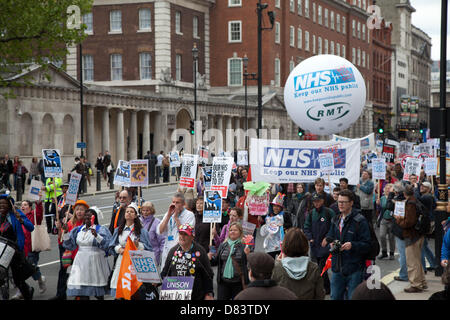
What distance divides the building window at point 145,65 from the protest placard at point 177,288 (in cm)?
5118

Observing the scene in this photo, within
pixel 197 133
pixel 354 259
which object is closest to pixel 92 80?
pixel 197 133

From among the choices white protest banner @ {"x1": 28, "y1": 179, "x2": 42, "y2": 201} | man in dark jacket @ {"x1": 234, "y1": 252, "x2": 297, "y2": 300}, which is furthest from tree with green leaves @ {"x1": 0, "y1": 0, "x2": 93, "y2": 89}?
man in dark jacket @ {"x1": 234, "y1": 252, "x2": 297, "y2": 300}

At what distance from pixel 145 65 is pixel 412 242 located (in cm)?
4840

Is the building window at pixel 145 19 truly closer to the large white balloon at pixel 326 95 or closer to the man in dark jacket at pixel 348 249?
the large white balloon at pixel 326 95

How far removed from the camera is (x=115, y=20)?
59.0 meters

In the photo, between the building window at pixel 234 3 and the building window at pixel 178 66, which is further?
the building window at pixel 234 3

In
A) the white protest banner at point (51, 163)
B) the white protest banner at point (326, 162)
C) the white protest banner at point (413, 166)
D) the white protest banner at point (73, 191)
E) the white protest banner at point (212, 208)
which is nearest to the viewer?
the white protest banner at point (212, 208)

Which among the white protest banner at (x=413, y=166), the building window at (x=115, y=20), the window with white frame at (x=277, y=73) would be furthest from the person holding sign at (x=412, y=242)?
the window with white frame at (x=277, y=73)

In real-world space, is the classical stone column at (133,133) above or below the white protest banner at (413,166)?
above

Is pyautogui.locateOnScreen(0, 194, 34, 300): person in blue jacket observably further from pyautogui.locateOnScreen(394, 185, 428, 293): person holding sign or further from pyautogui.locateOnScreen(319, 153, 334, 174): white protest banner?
pyautogui.locateOnScreen(319, 153, 334, 174): white protest banner

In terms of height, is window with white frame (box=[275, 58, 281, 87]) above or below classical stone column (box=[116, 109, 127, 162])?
above

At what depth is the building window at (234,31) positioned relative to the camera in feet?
220

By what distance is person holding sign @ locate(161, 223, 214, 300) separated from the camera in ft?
26.4

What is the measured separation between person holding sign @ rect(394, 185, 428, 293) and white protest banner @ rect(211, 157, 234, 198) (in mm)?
3116
